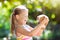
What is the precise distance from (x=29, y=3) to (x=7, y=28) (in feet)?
0.77

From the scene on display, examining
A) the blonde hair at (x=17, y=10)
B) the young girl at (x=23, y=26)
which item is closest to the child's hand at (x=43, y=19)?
the young girl at (x=23, y=26)

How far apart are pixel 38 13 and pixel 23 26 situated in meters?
0.14

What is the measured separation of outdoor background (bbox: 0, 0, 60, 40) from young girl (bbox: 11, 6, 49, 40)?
0.03 metres

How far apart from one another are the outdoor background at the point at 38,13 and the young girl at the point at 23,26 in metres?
0.03

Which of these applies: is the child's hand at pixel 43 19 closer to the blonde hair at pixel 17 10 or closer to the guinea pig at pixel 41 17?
the guinea pig at pixel 41 17

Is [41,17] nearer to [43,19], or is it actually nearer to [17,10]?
[43,19]

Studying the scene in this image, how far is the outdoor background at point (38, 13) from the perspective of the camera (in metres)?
0.98

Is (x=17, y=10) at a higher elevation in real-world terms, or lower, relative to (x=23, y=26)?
higher

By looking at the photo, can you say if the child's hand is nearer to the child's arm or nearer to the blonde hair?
the child's arm

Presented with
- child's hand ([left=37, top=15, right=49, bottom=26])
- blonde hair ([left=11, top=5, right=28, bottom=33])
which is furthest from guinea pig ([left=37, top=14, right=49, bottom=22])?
blonde hair ([left=11, top=5, right=28, bottom=33])

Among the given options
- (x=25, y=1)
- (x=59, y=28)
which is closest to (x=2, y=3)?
(x=25, y=1)

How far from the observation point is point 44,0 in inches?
39.0

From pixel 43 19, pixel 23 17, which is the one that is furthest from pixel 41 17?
pixel 23 17

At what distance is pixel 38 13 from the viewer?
3.23 feet
